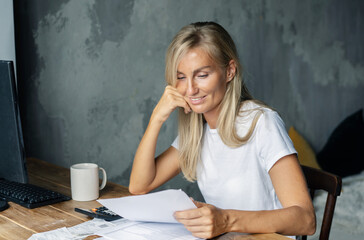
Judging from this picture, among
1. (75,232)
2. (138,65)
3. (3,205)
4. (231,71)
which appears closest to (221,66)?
(231,71)

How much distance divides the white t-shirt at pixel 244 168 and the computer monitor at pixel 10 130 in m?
0.64

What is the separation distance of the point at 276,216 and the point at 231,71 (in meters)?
0.59

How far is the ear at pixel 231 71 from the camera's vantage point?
1.46 m

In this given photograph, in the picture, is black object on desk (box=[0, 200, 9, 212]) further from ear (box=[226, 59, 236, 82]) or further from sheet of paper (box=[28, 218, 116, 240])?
ear (box=[226, 59, 236, 82])

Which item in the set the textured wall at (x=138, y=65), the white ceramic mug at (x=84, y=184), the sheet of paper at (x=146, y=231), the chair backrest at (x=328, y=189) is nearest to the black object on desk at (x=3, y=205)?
the white ceramic mug at (x=84, y=184)

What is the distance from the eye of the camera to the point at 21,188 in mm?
1411

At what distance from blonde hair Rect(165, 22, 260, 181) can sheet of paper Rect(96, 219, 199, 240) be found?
17.3 inches

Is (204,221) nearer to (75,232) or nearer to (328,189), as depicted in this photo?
(75,232)

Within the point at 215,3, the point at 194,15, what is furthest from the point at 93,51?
the point at 215,3

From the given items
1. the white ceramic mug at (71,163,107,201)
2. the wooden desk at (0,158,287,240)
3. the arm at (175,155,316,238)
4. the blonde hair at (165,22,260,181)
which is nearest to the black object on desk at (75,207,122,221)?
the wooden desk at (0,158,287,240)

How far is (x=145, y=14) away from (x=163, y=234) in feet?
6.56

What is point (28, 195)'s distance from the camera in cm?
133

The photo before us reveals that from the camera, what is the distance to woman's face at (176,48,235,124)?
1383 millimetres

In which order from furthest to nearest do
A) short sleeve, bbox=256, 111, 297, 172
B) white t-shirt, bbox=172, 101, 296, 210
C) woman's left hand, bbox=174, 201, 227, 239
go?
white t-shirt, bbox=172, 101, 296, 210 → short sleeve, bbox=256, 111, 297, 172 → woman's left hand, bbox=174, 201, 227, 239
